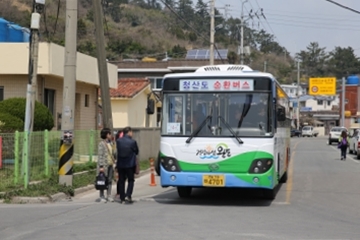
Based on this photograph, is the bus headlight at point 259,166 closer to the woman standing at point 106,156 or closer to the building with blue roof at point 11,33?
the woman standing at point 106,156

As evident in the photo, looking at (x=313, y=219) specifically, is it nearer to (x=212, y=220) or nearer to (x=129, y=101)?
(x=212, y=220)

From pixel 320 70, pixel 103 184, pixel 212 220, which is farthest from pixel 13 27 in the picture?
pixel 320 70

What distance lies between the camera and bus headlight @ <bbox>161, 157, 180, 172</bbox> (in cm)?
1423

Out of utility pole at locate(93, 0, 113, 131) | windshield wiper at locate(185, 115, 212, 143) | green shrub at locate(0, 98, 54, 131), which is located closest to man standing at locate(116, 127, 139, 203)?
windshield wiper at locate(185, 115, 212, 143)

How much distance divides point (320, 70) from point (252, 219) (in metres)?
122

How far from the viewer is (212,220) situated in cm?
1197

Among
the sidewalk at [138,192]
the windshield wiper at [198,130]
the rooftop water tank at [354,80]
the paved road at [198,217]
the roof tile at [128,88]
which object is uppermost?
the rooftop water tank at [354,80]

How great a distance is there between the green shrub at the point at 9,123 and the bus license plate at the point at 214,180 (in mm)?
8601

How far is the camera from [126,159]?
14656 mm

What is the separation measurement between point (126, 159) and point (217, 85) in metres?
2.72

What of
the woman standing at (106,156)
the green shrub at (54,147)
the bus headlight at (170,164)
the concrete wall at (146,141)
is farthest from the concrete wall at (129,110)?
the bus headlight at (170,164)

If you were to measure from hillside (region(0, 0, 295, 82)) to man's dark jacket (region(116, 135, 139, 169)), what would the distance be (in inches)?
2292

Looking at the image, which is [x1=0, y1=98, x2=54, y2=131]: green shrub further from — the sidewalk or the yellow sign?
the yellow sign

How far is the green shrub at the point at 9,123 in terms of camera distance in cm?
2009
